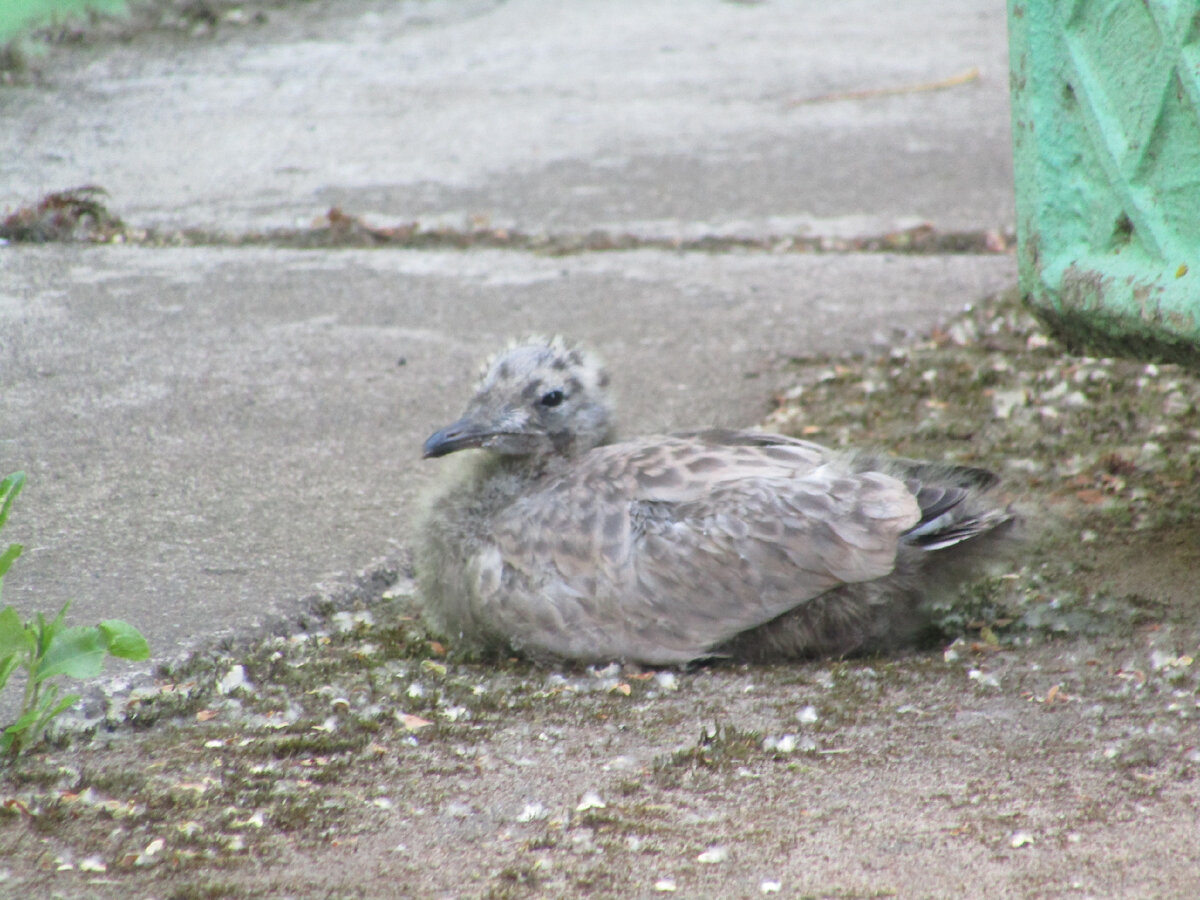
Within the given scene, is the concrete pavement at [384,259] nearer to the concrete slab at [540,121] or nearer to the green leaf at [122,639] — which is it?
the concrete slab at [540,121]

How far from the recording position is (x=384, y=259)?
19.1 ft

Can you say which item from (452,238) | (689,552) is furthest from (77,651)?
(452,238)

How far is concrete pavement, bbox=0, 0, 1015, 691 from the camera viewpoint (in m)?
3.85

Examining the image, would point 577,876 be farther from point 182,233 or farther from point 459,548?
point 182,233

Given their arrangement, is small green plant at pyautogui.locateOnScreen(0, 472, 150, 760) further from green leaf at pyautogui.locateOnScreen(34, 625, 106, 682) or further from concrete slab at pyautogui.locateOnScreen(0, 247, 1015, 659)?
concrete slab at pyautogui.locateOnScreen(0, 247, 1015, 659)

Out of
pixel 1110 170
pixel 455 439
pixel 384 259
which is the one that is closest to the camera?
pixel 1110 170

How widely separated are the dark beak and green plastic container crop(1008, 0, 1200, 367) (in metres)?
1.37

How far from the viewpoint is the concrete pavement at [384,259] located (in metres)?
3.85

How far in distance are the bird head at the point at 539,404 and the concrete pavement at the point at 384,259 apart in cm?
46

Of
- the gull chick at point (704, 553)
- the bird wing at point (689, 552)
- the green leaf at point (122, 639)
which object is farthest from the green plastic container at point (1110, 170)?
the green leaf at point (122, 639)

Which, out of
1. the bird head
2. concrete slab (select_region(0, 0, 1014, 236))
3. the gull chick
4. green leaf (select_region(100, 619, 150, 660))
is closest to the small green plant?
green leaf (select_region(100, 619, 150, 660))

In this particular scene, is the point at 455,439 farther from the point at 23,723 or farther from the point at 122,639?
the point at 23,723

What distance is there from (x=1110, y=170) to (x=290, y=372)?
2600 mm

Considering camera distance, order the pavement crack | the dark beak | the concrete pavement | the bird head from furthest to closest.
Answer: the pavement crack < the concrete pavement < the bird head < the dark beak
